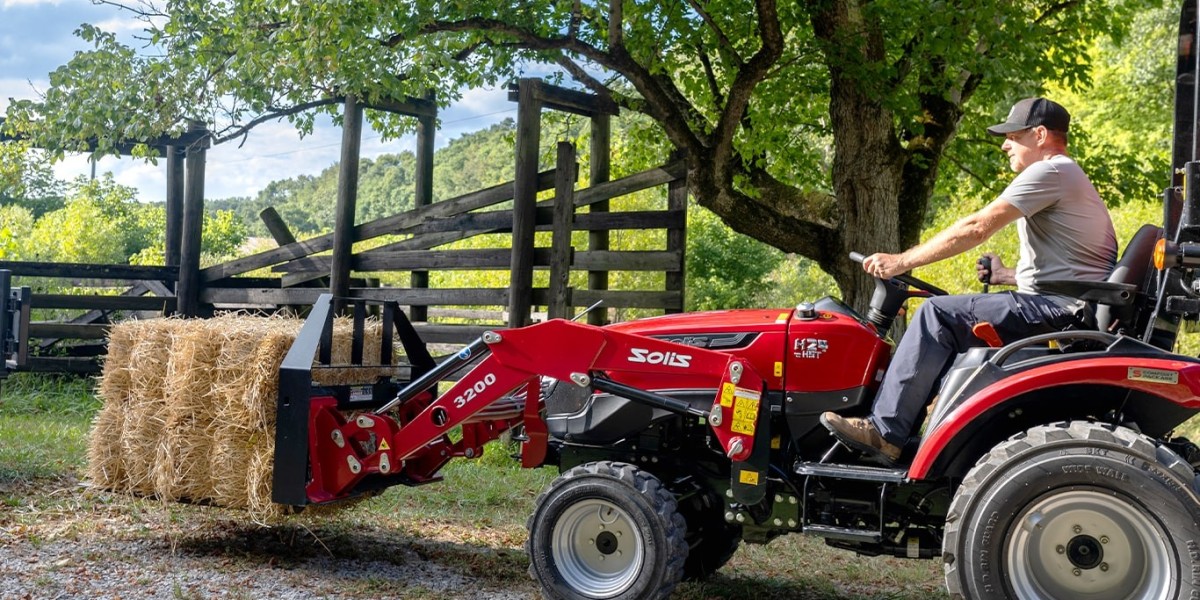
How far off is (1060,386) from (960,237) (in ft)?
2.24

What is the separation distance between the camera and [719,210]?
34.9 feet

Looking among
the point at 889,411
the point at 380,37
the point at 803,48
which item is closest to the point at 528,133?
the point at 380,37

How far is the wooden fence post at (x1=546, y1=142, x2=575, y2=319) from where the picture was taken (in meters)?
9.43

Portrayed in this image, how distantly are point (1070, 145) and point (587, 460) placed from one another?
33.2ft

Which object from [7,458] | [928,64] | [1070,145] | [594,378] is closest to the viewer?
[594,378]

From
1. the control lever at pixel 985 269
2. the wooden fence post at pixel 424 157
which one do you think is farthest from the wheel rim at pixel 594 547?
the wooden fence post at pixel 424 157

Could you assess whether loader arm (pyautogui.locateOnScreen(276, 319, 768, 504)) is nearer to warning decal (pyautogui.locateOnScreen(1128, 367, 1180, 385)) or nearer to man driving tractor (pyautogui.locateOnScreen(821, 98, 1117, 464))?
man driving tractor (pyautogui.locateOnScreen(821, 98, 1117, 464))

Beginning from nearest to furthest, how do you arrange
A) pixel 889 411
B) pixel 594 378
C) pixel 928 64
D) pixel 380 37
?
1. pixel 889 411
2. pixel 594 378
3. pixel 380 37
4. pixel 928 64

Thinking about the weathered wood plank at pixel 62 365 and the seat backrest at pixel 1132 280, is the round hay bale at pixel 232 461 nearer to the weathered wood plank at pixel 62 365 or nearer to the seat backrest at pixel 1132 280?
the seat backrest at pixel 1132 280

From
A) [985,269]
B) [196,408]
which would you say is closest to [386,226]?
[196,408]

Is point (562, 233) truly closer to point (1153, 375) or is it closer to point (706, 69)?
point (706, 69)

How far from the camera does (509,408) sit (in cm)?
560

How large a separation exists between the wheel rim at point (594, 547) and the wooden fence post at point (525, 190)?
4.69m

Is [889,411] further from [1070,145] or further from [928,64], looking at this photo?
[1070,145]
